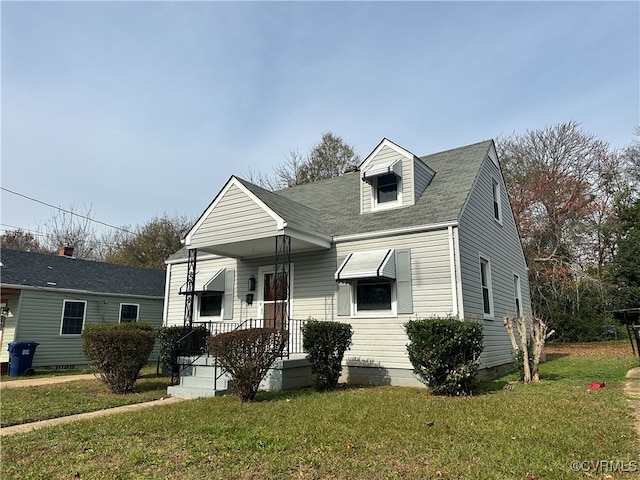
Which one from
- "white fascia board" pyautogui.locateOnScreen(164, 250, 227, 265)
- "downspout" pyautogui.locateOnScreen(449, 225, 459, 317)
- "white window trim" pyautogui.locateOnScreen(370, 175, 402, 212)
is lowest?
"downspout" pyautogui.locateOnScreen(449, 225, 459, 317)

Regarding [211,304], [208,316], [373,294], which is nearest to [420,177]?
[373,294]

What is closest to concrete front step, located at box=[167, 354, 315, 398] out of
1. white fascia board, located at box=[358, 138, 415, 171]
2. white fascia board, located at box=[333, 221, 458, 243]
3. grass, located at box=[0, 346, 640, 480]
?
grass, located at box=[0, 346, 640, 480]

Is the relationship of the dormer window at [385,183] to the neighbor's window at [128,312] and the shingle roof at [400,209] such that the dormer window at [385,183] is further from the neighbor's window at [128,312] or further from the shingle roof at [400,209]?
the neighbor's window at [128,312]

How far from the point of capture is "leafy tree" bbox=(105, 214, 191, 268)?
3266 centimetres

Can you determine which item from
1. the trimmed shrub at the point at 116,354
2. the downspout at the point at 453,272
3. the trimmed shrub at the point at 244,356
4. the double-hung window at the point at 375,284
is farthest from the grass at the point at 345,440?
the double-hung window at the point at 375,284

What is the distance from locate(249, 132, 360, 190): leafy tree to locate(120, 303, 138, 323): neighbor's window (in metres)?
14.0

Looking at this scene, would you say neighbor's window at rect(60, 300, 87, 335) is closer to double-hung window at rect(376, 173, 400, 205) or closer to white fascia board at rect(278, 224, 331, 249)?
white fascia board at rect(278, 224, 331, 249)

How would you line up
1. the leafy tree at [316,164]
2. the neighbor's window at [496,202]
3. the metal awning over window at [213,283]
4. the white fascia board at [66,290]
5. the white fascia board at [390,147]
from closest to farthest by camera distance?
the white fascia board at [390,147] → the metal awning over window at [213,283] → the neighbor's window at [496,202] → the white fascia board at [66,290] → the leafy tree at [316,164]

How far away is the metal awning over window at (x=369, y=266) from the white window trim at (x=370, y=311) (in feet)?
1.34

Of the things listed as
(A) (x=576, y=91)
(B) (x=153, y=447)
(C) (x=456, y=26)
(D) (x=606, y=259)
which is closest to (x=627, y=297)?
(D) (x=606, y=259)

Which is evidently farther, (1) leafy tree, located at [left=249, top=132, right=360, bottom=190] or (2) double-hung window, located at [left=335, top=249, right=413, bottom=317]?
(1) leafy tree, located at [left=249, top=132, right=360, bottom=190]

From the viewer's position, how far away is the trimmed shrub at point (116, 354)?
8883 mm

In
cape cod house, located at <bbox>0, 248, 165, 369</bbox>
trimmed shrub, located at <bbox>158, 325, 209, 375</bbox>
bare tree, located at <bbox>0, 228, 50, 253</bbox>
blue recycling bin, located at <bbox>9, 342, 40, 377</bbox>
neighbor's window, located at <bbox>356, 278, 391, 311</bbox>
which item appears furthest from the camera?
bare tree, located at <bbox>0, 228, 50, 253</bbox>

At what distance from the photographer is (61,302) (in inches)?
636
